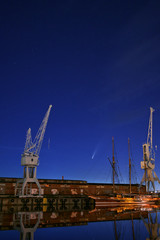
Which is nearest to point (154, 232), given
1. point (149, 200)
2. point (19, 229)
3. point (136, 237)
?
point (136, 237)

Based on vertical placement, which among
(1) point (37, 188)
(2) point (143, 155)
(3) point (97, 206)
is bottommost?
(3) point (97, 206)

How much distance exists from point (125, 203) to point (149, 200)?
37.7ft

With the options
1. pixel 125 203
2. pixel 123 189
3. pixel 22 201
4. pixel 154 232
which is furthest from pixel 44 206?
pixel 154 232

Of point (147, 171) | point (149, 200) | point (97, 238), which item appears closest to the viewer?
point (97, 238)

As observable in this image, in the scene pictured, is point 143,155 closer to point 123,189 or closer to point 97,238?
point 123,189

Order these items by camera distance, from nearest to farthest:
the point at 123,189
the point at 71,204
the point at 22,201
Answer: the point at 22,201 < the point at 71,204 < the point at 123,189

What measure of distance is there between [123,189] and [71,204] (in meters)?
27.4

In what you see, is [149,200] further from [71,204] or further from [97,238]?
[97,238]

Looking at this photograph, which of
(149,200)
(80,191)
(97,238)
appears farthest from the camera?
(149,200)

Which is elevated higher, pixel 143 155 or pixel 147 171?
pixel 143 155

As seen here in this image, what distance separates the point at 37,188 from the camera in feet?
220

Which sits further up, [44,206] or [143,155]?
[143,155]

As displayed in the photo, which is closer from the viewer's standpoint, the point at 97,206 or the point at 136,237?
the point at 136,237

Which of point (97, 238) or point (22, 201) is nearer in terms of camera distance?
point (97, 238)
